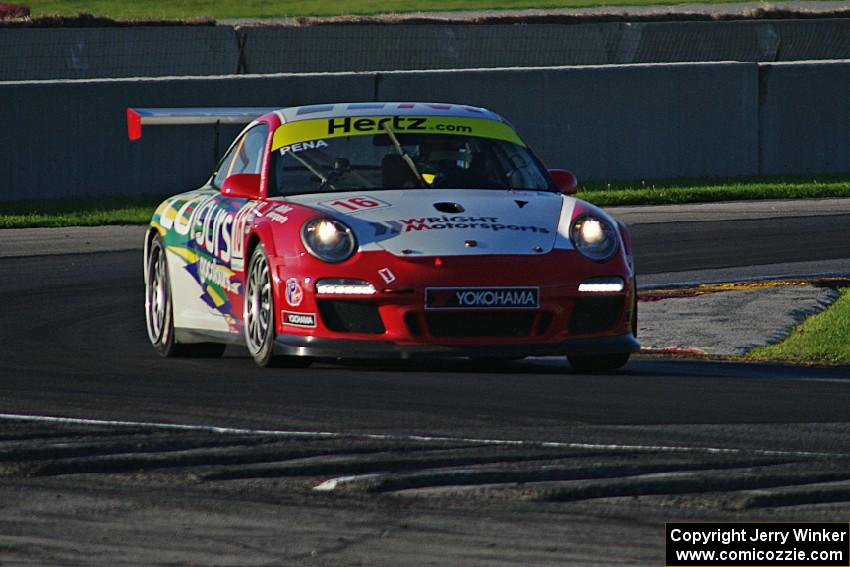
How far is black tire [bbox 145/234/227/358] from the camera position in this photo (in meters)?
10.4

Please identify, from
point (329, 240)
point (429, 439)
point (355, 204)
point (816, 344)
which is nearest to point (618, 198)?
point (816, 344)

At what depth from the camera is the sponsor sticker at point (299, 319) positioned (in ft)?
28.6

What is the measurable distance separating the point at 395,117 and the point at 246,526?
490cm

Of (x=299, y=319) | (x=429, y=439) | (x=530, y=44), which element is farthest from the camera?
(x=530, y=44)

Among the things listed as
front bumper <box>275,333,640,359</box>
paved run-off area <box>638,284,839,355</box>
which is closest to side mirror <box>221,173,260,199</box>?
front bumper <box>275,333,640,359</box>

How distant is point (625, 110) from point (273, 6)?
87.7 feet

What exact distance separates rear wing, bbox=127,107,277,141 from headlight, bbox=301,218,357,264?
1120 centimetres

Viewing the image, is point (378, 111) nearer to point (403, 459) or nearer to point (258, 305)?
point (258, 305)

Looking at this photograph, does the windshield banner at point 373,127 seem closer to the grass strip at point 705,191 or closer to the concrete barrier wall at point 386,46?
the grass strip at point 705,191

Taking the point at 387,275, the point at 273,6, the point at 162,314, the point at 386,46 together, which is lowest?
the point at 273,6

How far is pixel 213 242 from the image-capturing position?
9.73 metres

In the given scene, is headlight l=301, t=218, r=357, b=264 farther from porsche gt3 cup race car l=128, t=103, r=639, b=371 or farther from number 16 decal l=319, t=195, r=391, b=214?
number 16 decal l=319, t=195, r=391, b=214

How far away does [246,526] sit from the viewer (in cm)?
→ 539

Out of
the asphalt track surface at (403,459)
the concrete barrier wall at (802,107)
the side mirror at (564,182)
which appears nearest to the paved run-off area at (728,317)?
the asphalt track surface at (403,459)
